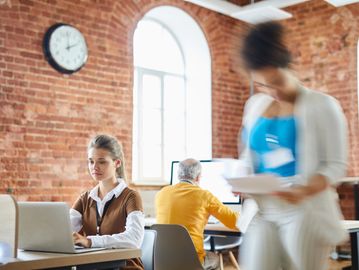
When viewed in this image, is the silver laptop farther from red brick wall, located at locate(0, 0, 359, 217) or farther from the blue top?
red brick wall, located at locate(0, 0, 359, 217)

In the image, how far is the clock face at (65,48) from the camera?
5.85 m

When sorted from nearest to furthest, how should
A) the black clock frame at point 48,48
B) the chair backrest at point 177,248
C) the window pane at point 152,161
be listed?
the chair backrest at point 177,248
the black clock frame at point 48,48
the window pane at point 152,161

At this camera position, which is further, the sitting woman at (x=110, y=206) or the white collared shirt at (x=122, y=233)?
the sitting woman at (x=110, y=206)

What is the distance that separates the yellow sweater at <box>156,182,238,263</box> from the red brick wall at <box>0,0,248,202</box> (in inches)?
82.4

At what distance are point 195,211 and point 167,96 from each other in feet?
12.5

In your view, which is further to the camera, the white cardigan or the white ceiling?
the white ceiling

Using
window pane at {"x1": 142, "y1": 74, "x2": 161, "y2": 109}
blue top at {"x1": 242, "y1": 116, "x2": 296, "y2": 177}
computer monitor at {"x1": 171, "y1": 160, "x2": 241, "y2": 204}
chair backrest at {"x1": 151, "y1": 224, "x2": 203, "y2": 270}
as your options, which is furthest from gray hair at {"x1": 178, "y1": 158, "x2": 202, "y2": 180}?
window pane at {"x1": 142, "y1": 74, "x2": 161, "y2": 109}

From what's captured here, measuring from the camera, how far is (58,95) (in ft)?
19.4

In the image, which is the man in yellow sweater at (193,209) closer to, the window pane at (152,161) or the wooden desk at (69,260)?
the wooden desk at (69,260)

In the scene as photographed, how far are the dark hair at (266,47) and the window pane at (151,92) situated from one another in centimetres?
551

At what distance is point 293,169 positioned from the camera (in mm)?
1786

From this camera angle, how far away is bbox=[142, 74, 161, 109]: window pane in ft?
23.9

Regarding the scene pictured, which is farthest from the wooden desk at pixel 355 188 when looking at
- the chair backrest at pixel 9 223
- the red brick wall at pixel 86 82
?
the chair backrest at pixel 9 223

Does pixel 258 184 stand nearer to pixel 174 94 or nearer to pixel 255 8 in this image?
pixel 255 8
